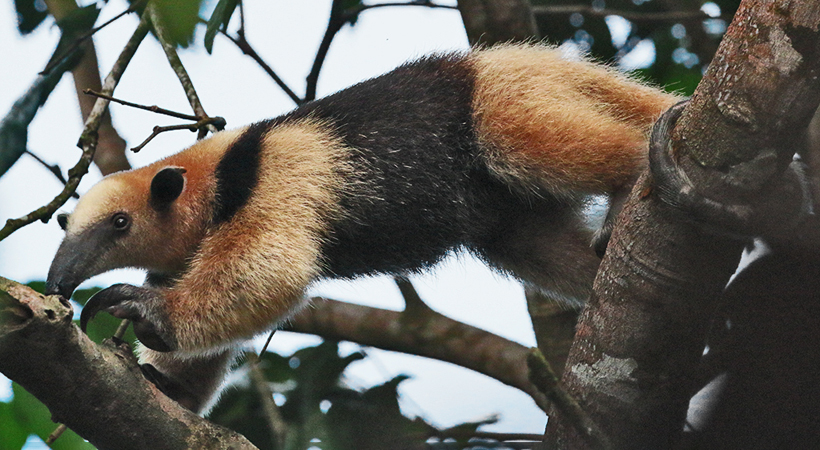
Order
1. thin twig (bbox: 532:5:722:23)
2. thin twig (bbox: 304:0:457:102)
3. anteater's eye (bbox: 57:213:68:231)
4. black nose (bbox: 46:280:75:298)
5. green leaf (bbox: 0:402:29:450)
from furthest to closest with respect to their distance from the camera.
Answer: thin twig (bbox: 304:0:457:102), thin twig (bbox: 532:5:722:23), anteater's eye (bbox: 57:213:68:231), black nose (bbox: 46:280:75:298), green leaf (bbox: 0:402:29:450)

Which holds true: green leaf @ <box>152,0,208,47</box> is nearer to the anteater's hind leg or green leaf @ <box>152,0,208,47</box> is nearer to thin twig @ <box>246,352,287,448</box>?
thin twig @ <box>246,352,287,448</box>

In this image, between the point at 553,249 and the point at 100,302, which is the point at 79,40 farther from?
the point at 553,249

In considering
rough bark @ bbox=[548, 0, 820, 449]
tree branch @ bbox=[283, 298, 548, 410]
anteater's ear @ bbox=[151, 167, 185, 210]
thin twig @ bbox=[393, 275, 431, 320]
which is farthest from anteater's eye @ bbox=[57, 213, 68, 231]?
rough bark @ bbox=[548, 0, 820, 449]

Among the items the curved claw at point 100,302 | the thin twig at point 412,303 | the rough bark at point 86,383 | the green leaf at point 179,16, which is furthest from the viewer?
the thin twig at point 412,303

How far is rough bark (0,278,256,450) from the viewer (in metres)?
2.23

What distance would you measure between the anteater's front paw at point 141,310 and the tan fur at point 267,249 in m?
0.05

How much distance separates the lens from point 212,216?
3.79 metres

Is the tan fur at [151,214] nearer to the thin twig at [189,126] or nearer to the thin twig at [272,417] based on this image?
the thin twig at [189,126]

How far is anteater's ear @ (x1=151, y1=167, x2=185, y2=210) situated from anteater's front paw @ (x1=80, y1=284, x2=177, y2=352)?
0.47m

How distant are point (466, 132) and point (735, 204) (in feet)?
4.94

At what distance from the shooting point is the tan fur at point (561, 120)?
3492 millimetres

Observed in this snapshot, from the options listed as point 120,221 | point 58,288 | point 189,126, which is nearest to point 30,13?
point 189,126

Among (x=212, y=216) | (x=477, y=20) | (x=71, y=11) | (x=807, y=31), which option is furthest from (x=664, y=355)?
(x=477, y=20)

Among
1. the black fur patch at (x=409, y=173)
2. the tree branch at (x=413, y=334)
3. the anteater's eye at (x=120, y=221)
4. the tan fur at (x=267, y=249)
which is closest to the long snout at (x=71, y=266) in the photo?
the anteater's eye at (x=120, y=221)
